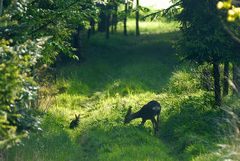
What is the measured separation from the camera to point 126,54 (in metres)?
39.0

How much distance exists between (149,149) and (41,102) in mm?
8373

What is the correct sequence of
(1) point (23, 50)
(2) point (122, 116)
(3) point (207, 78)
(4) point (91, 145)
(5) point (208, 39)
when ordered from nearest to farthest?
(1) point (23, 50) → (4) point (91, 145) → (5) point (208, 39) → (2) point (122, 116) → (3) point (207, 78)

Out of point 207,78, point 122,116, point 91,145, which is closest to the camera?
point 91,145

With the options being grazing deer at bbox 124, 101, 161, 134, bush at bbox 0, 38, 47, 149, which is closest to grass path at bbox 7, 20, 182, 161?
grazing deer at bbox 124, 101, 161, 134

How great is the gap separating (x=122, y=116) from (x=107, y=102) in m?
3.80

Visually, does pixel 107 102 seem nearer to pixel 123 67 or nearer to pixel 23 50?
pixel 123 67

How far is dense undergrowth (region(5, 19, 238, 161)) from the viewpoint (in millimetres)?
14414

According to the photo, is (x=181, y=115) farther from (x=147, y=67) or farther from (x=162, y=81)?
(x=147, y=67)

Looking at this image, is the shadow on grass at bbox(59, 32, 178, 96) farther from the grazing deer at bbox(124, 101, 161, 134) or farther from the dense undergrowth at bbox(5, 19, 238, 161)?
the grazing deer at bbox(124, 101, 161, 134)

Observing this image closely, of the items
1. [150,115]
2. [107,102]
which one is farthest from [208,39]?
[107,102]

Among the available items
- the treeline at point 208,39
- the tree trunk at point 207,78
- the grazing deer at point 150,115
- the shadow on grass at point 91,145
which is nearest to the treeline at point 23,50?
the shadow on grass at point 91,145

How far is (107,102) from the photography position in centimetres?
2369

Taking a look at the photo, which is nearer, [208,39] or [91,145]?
[91,145]

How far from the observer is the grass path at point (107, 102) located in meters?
14.6
